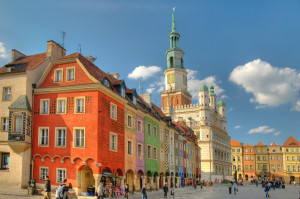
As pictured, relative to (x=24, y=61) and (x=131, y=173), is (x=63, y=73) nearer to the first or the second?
(x=24, y=61)

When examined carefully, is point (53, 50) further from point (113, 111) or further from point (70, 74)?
point (113, 111)

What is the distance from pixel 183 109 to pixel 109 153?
7574cm

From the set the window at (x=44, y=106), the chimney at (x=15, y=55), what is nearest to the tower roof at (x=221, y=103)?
the chimney at (x=15, y=55)

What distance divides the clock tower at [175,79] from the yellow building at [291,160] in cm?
4305

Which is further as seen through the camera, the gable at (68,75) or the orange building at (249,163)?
the orange building at (249,163)

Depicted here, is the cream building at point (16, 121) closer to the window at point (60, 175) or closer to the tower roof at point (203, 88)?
the window at point (60, 175)

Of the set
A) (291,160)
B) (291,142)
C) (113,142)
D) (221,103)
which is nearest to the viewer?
(113,142)

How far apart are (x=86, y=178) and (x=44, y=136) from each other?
5.47 meters

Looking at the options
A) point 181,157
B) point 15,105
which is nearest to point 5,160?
point 15,105

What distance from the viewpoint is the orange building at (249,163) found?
133 metres

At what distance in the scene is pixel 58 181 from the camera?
2917 cm

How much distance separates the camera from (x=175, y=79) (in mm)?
110375

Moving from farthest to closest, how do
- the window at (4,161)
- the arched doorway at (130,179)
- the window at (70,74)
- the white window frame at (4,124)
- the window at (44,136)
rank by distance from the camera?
the arched doorway at (130,179) → the window at (70,74) → the white window frame at (4,124) → the window at (44,136) → the window at (4,161)

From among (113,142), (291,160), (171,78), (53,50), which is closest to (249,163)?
(291,160)
